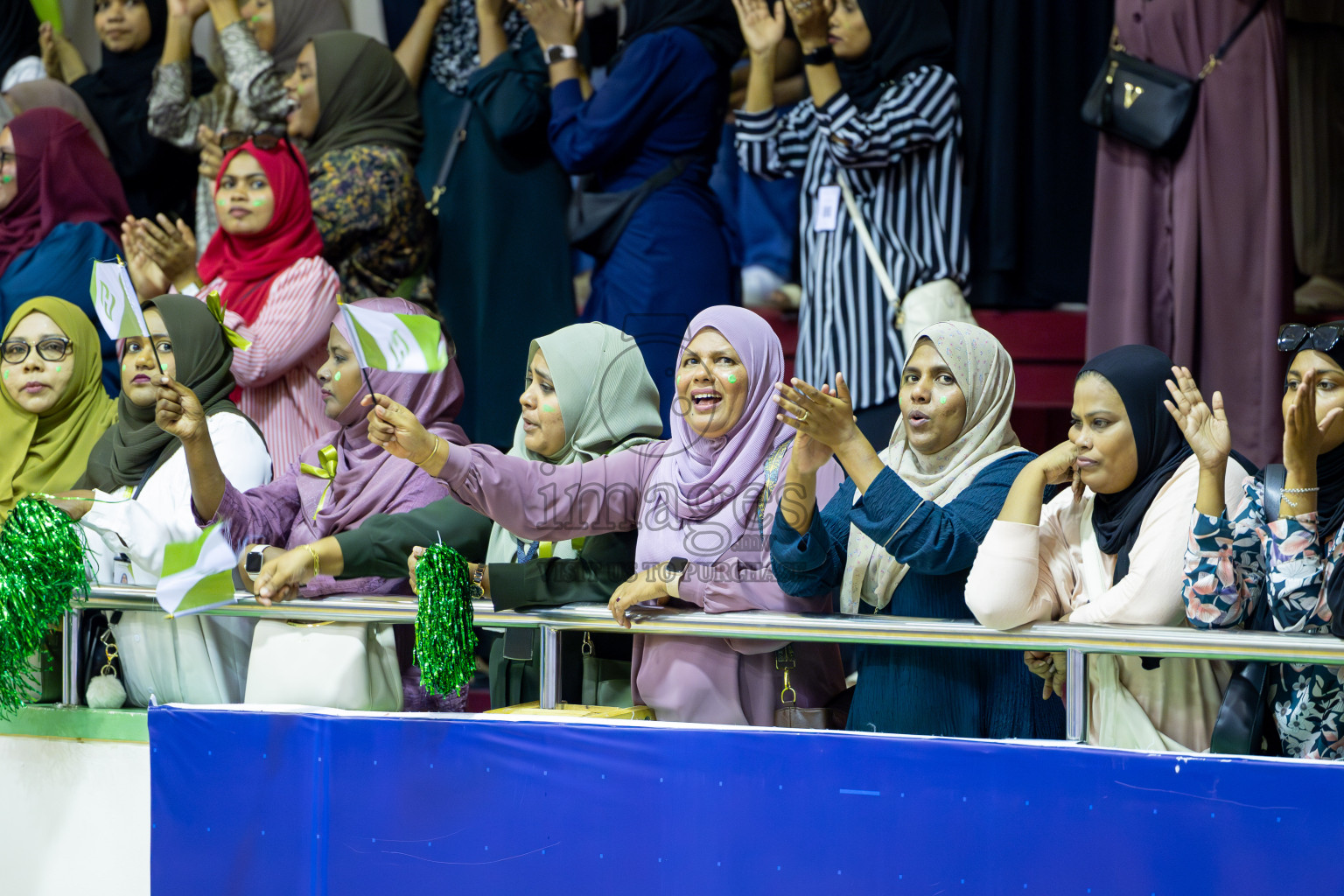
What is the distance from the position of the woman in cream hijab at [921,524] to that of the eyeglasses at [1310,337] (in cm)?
52

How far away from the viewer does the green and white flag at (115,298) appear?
3107 millimetres

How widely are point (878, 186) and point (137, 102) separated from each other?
2.85 meters

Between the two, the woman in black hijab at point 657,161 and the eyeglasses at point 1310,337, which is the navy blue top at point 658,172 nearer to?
the woman in black hijab at point 657,161

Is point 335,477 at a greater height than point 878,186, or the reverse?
point 878,186

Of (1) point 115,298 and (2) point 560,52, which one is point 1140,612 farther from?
(2) point 560,52

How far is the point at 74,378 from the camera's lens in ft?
13.3

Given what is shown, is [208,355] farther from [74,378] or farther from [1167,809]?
[1167,809]

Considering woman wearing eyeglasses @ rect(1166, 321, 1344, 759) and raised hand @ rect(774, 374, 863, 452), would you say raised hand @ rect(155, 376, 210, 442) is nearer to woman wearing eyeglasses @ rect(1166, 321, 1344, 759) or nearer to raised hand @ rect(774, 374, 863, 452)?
raised hand @ rect(774, 374, 863, 452)

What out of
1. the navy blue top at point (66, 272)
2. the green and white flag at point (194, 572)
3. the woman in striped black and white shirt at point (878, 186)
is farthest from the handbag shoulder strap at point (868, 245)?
the navy blue top at point (66, 272)

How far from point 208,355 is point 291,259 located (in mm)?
804

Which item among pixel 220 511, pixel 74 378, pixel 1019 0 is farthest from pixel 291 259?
pixel 1019 0

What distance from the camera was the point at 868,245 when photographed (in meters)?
4.32

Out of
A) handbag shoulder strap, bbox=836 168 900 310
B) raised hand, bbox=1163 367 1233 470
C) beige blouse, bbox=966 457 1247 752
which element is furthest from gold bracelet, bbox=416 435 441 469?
handbag shoulder strap, bbox=836 168 900 310

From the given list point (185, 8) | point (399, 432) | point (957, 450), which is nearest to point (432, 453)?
point (399, 432)
